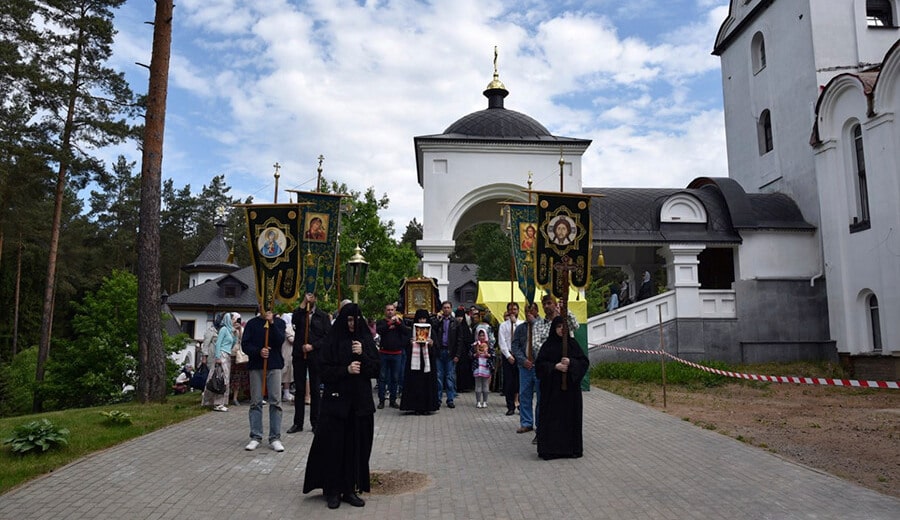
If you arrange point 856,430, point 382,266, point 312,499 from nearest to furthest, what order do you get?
point 312,499, point 856,430, point 382,266

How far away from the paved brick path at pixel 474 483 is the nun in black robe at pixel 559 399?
0.22 metres

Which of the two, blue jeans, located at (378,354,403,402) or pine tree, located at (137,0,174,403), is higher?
pine tree, located at (137,0,174,403)

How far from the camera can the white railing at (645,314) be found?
1953 centimetres

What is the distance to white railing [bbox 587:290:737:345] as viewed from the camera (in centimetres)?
1953

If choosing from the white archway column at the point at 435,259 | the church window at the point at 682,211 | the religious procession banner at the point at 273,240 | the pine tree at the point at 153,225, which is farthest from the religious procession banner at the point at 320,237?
the church window at the point at 682,211

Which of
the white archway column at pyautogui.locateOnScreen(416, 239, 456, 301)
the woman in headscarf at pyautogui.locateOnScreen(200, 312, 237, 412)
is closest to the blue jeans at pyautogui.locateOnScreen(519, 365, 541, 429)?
the woman in headscarf at pyautogui.locateOnScreen(200, 312, 237, 412)

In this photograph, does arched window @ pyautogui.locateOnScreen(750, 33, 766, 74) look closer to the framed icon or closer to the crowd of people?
the crowd of people

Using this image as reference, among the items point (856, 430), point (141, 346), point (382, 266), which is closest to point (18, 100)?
point (141, 346)

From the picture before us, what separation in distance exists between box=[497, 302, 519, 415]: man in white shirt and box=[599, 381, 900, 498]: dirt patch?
114 inches

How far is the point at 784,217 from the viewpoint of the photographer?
70.6 ft

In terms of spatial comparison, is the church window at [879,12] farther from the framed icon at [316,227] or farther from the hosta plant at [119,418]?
the hosta plant at [119,418]

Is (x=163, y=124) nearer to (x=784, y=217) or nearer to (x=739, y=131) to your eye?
(x=784, y=217)

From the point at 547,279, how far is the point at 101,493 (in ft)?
22.2

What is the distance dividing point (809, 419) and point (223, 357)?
10.7 metres
